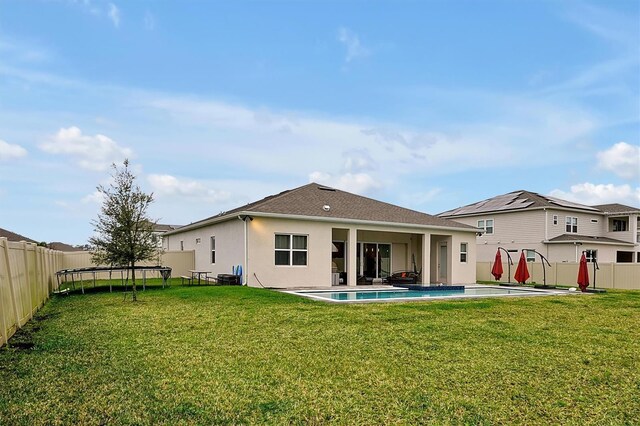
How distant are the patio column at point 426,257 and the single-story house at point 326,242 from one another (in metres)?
0.05

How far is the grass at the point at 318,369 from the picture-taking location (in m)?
4.55

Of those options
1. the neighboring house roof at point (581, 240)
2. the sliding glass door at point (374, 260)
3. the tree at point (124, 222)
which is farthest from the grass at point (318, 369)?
the neighboring house roof at point (581, 240)

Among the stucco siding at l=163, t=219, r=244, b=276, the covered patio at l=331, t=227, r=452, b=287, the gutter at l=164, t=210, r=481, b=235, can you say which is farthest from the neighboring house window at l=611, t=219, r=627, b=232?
the stucco siding at l=163, t=219, r=244, b=276

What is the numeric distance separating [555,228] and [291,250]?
23396 mm

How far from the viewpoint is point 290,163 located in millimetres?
26172

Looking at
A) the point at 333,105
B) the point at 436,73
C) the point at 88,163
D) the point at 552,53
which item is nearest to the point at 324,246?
the point at 333,105

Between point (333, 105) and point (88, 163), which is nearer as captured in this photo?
point (88, 163)

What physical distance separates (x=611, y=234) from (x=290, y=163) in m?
27.0

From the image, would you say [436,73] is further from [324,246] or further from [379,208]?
[324,246]

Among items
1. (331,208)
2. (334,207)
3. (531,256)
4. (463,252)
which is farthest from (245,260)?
(531,256)

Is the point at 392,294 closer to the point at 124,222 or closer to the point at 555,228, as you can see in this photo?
the point at 124,222

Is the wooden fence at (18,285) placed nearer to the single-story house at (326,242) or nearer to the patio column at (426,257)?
the single-story house at (326,242)

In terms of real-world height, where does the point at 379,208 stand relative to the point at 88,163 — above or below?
below

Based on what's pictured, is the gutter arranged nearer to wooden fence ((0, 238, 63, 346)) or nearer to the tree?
the tree
